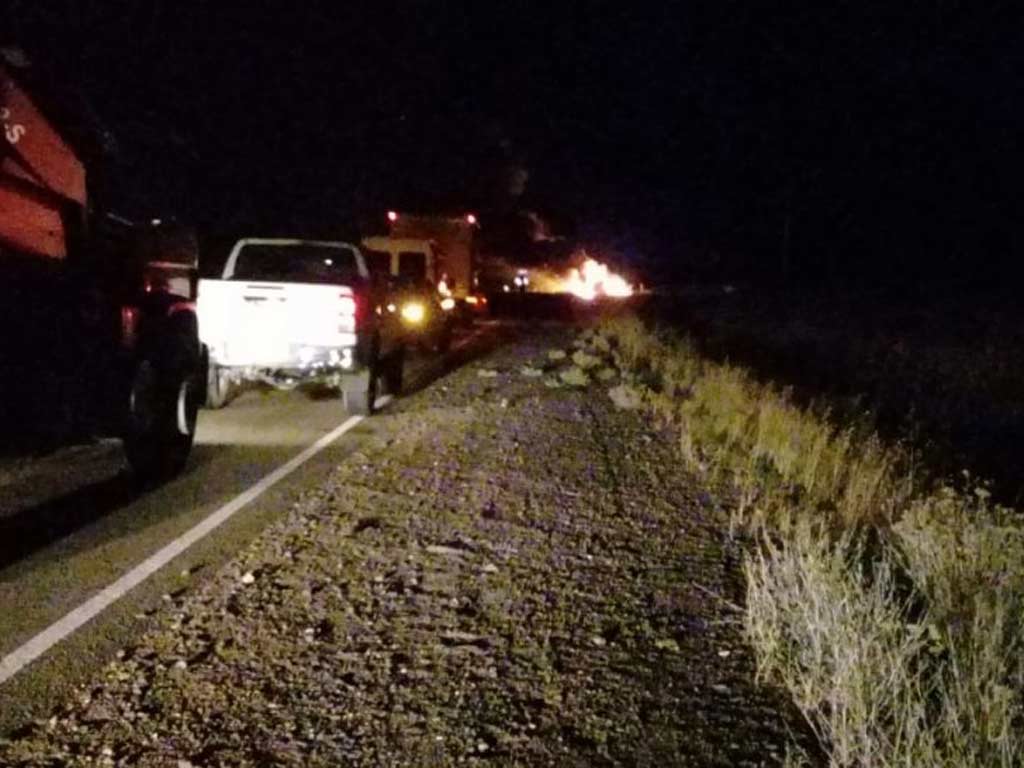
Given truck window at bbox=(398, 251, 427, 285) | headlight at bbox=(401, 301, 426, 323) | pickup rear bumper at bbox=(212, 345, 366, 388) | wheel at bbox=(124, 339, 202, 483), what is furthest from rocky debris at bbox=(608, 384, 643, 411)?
truck window at bbox=(398, 251, 427, 285)

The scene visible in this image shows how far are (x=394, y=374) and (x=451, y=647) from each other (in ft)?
39.2

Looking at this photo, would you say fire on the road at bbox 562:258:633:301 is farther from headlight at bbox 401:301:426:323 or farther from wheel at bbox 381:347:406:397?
wheel at bbox 381:347:406:397

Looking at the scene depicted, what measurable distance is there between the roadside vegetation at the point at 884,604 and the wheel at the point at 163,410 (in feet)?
14.9

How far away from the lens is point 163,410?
11.3 metres

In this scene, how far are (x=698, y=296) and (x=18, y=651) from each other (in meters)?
54.7

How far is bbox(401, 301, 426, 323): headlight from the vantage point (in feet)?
77.7

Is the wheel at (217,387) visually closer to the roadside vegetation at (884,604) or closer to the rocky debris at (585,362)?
the roadside vegetation at (884,604)

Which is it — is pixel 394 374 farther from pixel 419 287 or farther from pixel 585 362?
pixel 419 287

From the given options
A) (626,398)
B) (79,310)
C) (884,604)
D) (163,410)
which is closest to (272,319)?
(163,410)

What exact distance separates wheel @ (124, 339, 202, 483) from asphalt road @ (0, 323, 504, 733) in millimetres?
199

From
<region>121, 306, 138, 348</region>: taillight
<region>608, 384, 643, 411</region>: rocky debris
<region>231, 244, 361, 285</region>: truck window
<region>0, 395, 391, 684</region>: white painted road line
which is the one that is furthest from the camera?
<region>608, 384, 643, 411</region>: rocky debris

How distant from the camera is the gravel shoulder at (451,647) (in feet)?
17.7

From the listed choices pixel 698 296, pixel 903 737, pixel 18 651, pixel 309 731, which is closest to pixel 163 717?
pixel 309 731

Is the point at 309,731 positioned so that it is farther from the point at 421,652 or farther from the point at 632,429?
the point at 632,429
